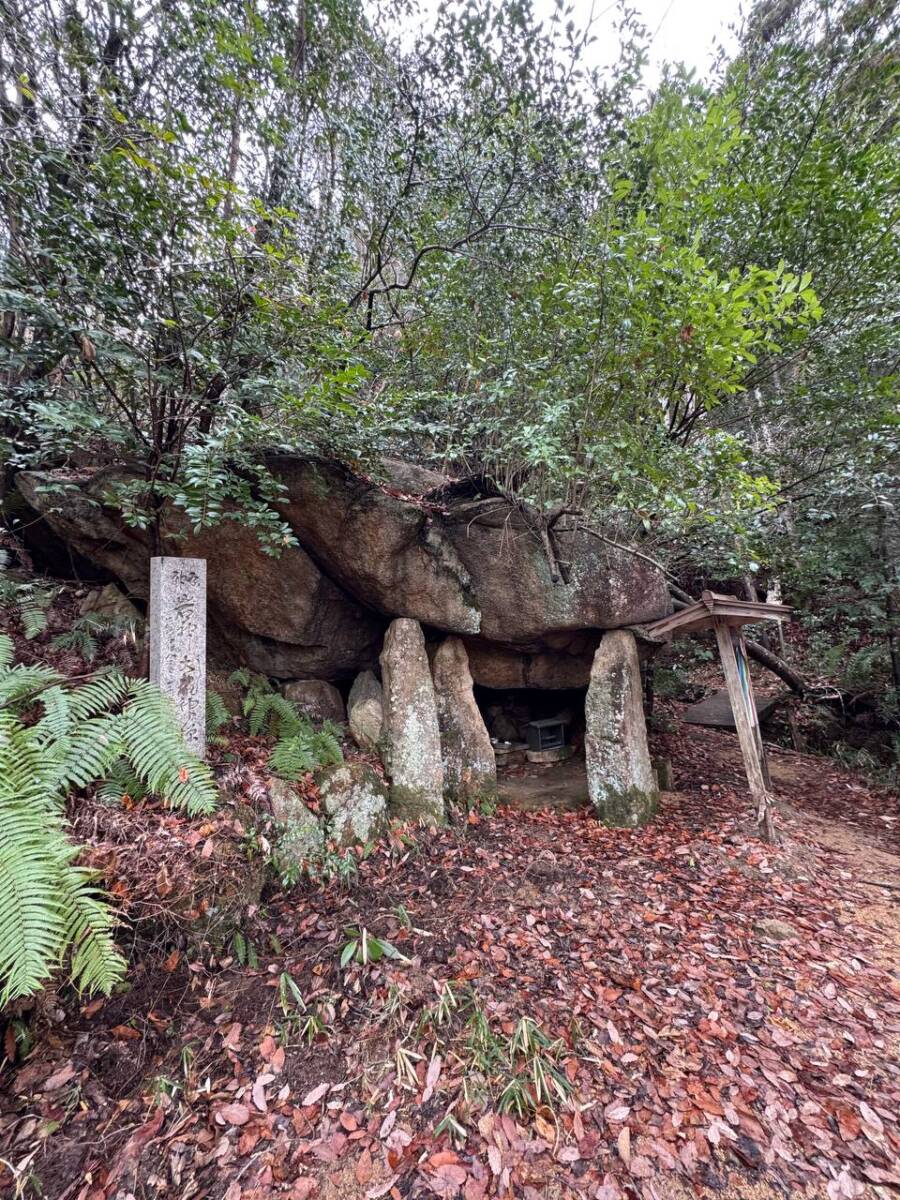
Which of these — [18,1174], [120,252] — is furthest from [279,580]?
[18,1174]

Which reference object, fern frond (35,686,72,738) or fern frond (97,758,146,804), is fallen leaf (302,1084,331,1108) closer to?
fern frond (97,758,146,804)

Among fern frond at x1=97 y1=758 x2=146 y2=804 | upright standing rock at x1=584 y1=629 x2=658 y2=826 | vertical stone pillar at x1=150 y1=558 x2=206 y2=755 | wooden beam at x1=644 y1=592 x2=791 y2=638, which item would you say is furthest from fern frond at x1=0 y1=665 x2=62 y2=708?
wooden beam at x1=644 y1=592 x2=791 y2=638

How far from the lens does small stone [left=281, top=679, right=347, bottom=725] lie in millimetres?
4895

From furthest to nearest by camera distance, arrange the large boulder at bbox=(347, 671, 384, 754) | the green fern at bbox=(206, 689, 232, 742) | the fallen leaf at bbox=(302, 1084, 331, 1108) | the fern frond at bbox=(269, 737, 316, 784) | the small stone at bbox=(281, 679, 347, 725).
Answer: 1. the small stone at bbox=(281, 679, 347, 725)
2. the large boulder at bbox=(347, 671, 384, 754)
3. the green fern at bbox=(206, 689, 232, 742)
4. the fern frond at bbox=(269, 737, 316, 784)
5. the fallen leaf at bbox=(302, 1084, 331, 1108)

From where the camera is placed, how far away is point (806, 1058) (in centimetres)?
225

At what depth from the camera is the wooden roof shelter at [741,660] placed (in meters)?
4.15

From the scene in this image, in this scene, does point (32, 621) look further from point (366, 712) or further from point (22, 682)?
point (366, 712)

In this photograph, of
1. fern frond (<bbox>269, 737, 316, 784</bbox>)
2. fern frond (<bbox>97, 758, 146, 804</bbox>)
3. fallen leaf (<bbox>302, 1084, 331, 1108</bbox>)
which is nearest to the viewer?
fallen leaf (<bbox>302, 1084, 331, 1108</bbox>)

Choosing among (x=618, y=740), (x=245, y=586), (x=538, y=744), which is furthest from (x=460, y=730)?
(x=245, y=586)

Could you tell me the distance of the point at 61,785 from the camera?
8.34 ft

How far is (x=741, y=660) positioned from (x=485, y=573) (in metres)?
2.62

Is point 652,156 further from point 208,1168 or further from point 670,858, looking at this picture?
point 208,1168

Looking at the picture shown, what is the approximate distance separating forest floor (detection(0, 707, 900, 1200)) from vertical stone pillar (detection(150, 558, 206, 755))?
68 cm

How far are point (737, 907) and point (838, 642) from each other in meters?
5.77
